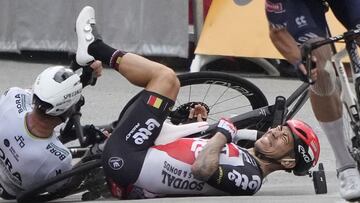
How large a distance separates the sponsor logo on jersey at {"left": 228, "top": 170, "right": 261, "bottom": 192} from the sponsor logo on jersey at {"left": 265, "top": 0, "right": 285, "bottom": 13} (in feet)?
3.10

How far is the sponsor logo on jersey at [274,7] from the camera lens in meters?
5.73

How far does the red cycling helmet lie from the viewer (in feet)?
19.7

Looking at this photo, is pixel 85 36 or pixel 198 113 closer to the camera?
pixel 85 36

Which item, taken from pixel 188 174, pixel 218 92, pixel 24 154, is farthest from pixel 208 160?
pixel 218 92

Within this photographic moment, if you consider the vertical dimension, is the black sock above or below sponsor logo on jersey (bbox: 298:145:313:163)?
above

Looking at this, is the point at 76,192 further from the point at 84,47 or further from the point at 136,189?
the point at 84,47

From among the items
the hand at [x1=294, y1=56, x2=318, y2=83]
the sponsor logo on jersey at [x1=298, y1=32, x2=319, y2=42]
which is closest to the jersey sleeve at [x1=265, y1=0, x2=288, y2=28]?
the sponsor logo on jersey at [x1=298, y1=32, x2=319, y2=42]

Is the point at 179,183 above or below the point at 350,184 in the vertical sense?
below

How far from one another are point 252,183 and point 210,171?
0.29 meters

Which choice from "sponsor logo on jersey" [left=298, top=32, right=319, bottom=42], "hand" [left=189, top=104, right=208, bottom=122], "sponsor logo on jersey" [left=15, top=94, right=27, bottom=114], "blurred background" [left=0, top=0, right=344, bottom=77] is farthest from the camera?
"blurred background" [left=0, top=0, right=344, bottom=77]

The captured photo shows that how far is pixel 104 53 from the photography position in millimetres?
6254

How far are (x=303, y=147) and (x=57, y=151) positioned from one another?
1.44m

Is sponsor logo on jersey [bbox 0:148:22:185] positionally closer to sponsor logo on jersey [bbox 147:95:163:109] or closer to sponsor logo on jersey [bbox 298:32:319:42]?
sponsor logo on jersey [bbox 147:95:163:109]

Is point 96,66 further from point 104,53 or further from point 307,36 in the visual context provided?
point 307,36
